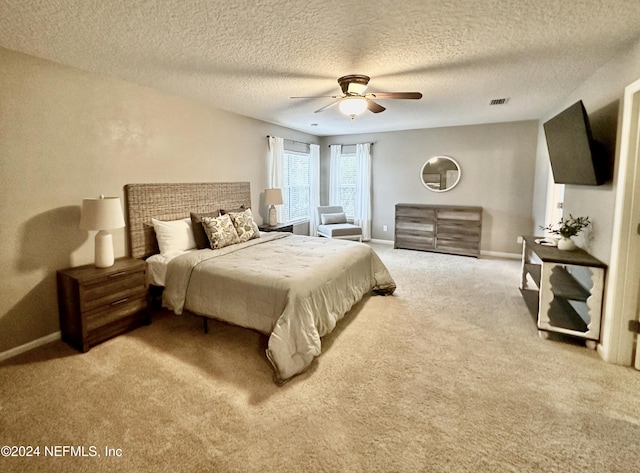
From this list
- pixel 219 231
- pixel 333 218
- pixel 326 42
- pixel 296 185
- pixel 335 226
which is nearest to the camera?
pixel 326 42

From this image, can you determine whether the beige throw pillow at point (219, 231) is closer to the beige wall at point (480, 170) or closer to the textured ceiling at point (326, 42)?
the textured ceiling at point (326, 42)

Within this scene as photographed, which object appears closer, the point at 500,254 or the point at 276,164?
the point at 276,164

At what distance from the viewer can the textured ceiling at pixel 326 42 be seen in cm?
197

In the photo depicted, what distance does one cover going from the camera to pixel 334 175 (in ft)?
24.3

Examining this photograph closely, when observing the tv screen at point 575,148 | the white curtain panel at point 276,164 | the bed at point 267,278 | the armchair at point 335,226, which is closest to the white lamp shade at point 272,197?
the white curtain panel at point 276,164

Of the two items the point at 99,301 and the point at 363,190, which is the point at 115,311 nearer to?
the point at 99,301

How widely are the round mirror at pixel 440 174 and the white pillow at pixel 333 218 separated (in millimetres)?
1774

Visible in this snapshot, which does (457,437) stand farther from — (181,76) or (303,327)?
(181,76)

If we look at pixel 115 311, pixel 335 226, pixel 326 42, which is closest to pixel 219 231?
pixel 115 311

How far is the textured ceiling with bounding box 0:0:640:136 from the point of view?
1972mm

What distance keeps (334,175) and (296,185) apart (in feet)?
3.93

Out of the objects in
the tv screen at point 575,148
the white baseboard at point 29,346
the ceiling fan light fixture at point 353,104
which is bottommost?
the white baseboard at point 29,346

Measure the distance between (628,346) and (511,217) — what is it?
370cm

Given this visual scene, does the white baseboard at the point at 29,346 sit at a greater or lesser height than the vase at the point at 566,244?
lesser
